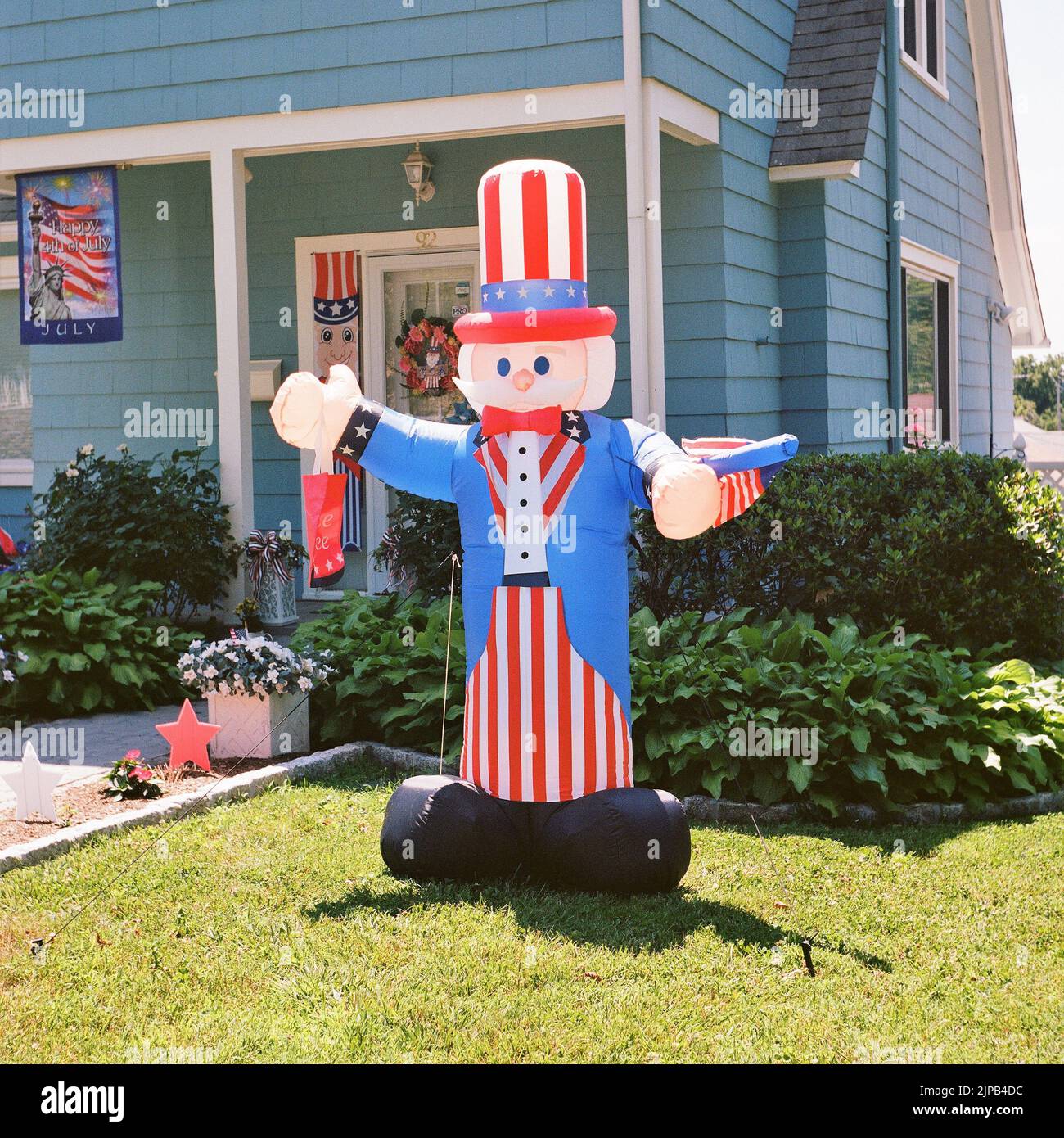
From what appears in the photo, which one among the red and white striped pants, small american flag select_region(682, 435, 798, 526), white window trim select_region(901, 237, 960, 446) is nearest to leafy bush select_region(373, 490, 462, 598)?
the red and white striped pants

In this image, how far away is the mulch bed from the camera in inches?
202

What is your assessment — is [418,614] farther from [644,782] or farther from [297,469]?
[297,469]

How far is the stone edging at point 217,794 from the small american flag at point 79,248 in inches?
154

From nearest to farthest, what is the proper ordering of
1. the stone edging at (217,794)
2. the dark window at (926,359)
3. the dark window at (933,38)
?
the stone edging at (217,794), the dark window at (926,359), the dark window at (933,38)

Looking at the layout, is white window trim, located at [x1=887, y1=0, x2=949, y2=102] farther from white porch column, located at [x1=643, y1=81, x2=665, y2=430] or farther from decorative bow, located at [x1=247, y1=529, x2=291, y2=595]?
decorative bow, located at [x1=247, y1=529, x2=291, y2=595]

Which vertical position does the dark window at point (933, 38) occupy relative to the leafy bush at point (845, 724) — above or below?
above

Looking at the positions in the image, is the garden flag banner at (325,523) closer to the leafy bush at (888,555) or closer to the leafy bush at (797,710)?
the leafy bush at (797,710)

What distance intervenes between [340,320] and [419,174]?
1153mm

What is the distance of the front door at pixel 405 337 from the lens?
9.45m

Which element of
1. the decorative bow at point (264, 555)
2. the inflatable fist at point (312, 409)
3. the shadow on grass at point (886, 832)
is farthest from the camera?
the decorative bow at point (264, 555)

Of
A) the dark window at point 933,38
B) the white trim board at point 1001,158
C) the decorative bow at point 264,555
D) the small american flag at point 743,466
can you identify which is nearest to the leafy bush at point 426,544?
the decorative bow at point 264,555

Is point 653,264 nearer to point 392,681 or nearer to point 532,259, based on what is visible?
point 392,681

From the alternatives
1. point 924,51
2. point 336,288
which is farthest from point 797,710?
point 924,51

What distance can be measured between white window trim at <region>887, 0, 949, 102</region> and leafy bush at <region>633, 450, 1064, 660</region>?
15.8ft
